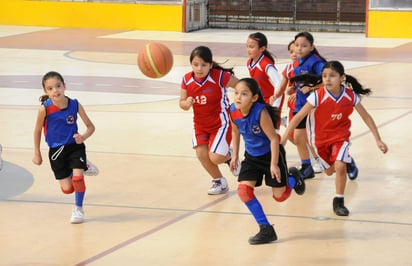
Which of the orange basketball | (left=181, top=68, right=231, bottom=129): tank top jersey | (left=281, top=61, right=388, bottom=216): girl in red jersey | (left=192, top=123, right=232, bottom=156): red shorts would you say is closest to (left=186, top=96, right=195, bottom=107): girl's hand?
(left=181, top=68, right=231, bottom=129): tank top jersey

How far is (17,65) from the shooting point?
21609 mm

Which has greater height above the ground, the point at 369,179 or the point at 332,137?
the point at 332,137

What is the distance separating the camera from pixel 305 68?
1062cm

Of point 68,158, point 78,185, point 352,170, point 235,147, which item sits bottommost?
point 352,170

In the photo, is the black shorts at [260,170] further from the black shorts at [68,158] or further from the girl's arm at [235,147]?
the black shorts at [68,158]

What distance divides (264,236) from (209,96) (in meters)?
2.33

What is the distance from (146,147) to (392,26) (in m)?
18.0

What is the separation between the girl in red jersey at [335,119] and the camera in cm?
909

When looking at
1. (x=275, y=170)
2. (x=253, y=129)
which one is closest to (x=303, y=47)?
(x=253, y=129)

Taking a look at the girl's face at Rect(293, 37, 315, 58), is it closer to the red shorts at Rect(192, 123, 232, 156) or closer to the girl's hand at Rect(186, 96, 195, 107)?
the red shorts at Rect(192, 123, 232, 156)

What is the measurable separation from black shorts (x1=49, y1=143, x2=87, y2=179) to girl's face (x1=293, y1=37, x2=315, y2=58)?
2.83m

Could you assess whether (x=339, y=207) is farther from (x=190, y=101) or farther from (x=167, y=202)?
(x=190, y=101)

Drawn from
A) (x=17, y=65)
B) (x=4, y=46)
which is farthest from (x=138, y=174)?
(x=4, y=46)

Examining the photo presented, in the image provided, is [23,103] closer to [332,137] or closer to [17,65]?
[17,65]
